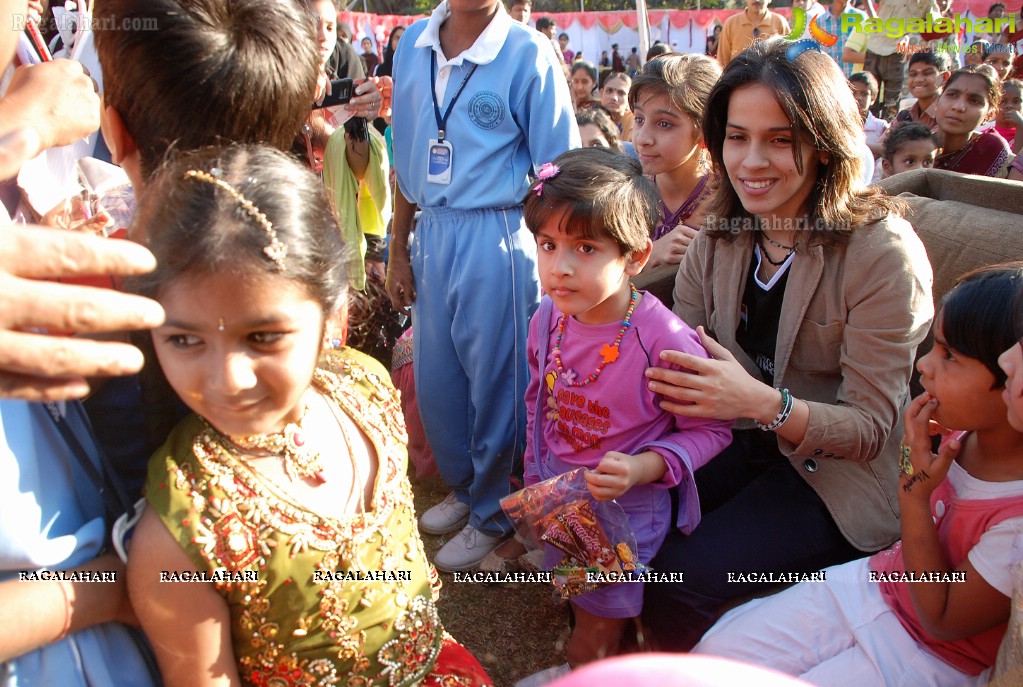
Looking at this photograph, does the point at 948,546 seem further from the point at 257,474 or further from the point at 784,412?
the point at 257,474

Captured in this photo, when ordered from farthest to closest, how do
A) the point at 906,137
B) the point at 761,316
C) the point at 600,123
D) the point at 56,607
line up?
1. the point at 906,137
2. the point at 600,123
3. the point at 761,316
4. the point at 56,607

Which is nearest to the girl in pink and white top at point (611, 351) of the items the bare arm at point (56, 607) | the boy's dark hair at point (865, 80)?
the bare arm at point (56, 607)

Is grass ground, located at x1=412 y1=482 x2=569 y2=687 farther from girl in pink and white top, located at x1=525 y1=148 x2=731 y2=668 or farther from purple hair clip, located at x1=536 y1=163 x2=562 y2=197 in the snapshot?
purple hair clip, located at x1=536 y1=163 x2=562 y2=197

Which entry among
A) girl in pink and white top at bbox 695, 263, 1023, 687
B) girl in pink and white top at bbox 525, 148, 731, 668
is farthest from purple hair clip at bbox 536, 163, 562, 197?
girl in pink and white top at bbox 695, 263, 1023, 687

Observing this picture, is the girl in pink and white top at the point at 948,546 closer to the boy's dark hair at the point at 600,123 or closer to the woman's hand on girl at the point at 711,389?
the woman's hand on girl at the point at 711,389

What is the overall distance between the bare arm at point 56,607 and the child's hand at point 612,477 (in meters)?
1.06

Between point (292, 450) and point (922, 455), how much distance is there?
1338mm

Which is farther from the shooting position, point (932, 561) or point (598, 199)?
point (598, 199)

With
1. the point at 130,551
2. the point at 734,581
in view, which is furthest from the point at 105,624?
the point at 734,581

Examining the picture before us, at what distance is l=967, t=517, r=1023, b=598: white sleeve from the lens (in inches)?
58.2

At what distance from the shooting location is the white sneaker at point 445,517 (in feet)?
10.3

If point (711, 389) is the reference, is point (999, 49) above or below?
above

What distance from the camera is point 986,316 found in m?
1.59

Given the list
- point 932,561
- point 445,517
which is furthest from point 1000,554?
point 445,517
